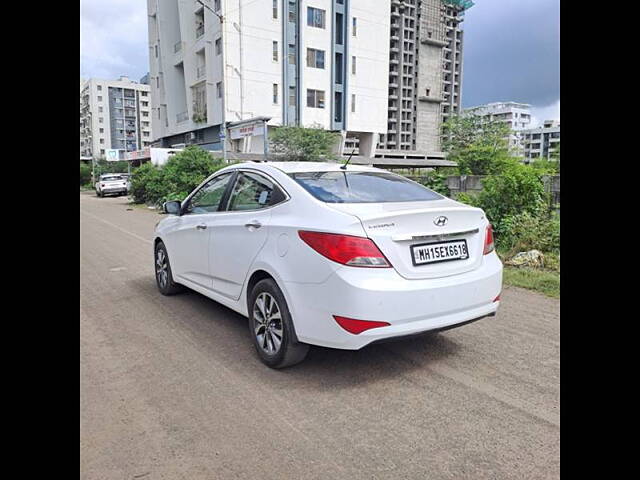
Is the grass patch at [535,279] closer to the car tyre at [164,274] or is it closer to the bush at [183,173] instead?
the car tyre at [164,274]

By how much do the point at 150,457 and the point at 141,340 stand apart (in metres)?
2.05

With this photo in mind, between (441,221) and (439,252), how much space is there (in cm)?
23

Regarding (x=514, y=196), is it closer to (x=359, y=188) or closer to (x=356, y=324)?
(x=359, y=188)

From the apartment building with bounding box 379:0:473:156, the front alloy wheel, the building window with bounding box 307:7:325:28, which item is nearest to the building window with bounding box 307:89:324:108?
the building window with bounding box 307:7:325:28

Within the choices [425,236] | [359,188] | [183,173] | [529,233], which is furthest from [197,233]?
[183,173]

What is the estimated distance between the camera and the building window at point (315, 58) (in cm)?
4381

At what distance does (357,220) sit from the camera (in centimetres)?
341

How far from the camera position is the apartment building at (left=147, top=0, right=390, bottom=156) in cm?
4022

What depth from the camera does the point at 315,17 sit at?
4394cm

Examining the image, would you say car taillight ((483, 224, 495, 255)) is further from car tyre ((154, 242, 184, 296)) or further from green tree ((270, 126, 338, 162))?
green tree ((270, 126, 338, 162))

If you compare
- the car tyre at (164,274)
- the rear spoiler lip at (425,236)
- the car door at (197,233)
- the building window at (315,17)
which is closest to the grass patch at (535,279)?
the rear spoiler lip at (425,236)

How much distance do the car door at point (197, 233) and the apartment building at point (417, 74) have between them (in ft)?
226

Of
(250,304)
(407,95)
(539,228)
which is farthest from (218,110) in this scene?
(407,95)
